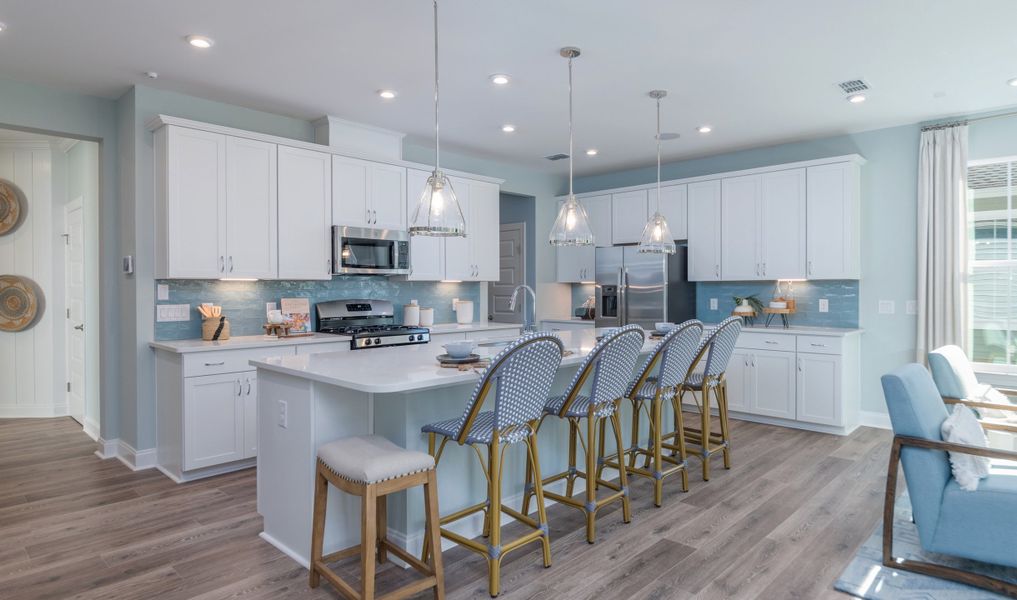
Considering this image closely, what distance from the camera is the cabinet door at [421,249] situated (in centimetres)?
543

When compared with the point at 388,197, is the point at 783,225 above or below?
below

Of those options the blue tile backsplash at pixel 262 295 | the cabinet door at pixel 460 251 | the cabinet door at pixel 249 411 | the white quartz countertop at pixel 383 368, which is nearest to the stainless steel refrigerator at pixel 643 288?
the cabinet door at pixel 460 251

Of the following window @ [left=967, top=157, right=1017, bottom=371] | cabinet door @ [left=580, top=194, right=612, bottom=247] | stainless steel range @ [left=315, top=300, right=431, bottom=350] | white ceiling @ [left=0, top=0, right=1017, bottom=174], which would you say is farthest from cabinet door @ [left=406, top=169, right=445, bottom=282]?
window @ [left=967, top=157, right=1017, bottom=371]

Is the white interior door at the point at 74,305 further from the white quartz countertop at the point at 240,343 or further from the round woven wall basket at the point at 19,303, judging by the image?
the white quartz countertop at the point at 240,343

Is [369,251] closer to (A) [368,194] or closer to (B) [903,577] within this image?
(A) [368,194]

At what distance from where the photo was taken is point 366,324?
532 cm

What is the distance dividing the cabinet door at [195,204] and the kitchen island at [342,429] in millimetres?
1687

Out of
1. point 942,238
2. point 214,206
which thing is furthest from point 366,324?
point 942,238

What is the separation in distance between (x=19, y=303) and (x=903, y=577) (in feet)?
24.0

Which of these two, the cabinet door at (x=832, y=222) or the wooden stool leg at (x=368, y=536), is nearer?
the wooden stool leg at (x=368, y=536)

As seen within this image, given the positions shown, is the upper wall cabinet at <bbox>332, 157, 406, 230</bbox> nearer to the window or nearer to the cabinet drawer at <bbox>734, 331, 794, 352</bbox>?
the cabinet drawer at <bbox>734, 331, 794, 352</bbox>

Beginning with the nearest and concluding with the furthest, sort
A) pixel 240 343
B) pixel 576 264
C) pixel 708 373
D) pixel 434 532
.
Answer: pixel 434 532, pixel 708 373, pixel 240 343, pixel 576 264

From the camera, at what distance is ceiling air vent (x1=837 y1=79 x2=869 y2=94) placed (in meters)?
4.05

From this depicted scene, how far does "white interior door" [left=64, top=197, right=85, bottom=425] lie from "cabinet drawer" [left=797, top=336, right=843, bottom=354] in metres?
6.48
